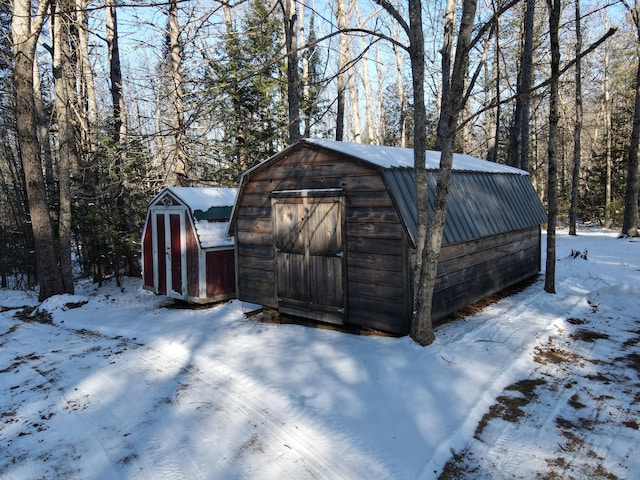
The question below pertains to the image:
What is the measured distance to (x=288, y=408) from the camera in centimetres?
405

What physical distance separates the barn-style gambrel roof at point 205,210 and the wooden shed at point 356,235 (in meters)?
1.06

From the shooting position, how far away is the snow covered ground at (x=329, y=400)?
10.8 feet

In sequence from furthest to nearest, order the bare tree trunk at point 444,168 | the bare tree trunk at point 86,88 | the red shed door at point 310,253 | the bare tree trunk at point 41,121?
the bare tree trunk at point 86,88 < the bare tree trunk at point 41,121 < the red shed door at point 310,253 < the bare tree trunk at point 444,168

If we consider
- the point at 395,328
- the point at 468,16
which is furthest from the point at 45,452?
the point at 468,16

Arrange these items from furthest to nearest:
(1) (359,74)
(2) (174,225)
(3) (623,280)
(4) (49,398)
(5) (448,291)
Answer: (1) (359,74), (2) (174,225), (3) (623,280), (5) (448,291), (4) (49,398)

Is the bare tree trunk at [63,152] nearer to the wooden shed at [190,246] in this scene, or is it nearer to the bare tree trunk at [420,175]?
the wooden shed at [190,246]

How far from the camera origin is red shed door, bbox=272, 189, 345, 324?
247 inches

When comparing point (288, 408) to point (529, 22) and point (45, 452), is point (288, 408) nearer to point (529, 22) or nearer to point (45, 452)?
point (45, 452)

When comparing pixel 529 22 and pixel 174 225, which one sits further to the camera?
pixel 529 22

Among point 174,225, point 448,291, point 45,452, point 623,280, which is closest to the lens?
point 45,452

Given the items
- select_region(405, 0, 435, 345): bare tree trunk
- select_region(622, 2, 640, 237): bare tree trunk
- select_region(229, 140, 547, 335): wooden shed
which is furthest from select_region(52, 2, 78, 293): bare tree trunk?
select_region(622, 2, 640, 237): bare tree trunk

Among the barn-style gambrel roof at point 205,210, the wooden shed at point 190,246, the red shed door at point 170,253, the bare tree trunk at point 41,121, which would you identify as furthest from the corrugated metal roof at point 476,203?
the bare tree trunk at point 41,121

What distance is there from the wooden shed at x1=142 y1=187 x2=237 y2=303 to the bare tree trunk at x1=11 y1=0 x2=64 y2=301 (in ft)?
7.83

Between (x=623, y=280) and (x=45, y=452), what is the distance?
9984 mm
